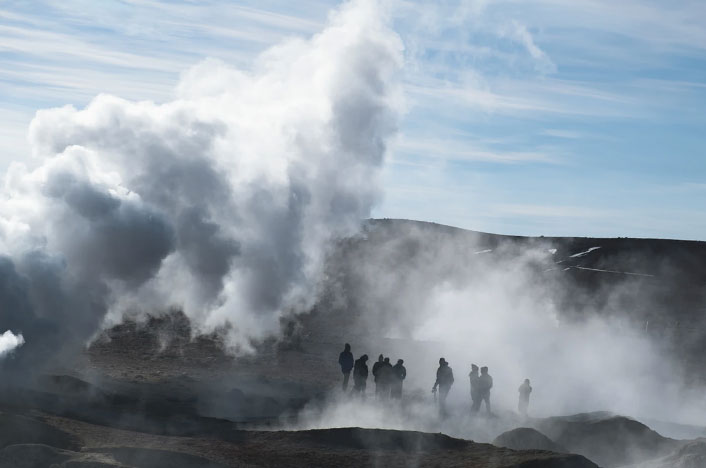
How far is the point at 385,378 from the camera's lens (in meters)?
24.1

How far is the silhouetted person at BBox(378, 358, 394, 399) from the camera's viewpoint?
24.0 meters

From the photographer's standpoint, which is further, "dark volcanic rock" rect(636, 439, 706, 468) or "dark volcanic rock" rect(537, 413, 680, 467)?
"dark volcanic rock" rect(537, 413, 680, 467)

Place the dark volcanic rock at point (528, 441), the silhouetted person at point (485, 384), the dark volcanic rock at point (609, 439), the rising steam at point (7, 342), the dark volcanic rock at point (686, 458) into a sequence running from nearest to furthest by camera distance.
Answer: the dark volcanic rock at point (686, 458) < the dark volcanic rock at point (528, 441) < the dark volcanic rock at point (609, 439) < the rising steam at point (7, 342) < the silhouetted person at point (485, 384)

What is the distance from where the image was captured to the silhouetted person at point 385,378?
946 inches

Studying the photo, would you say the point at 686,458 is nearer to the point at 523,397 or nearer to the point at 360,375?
the point at 523,397

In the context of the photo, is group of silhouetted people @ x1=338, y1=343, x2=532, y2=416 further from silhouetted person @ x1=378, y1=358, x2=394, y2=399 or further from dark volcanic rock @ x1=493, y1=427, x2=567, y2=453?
dark volcanic rock @ x1=493, y1=427, x2=567, y2=453

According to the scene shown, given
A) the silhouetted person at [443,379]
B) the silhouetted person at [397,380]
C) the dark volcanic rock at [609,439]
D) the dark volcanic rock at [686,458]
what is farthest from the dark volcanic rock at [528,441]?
the silhouetted person at [397,380]

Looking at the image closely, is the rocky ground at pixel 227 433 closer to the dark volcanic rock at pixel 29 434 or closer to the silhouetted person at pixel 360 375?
the dark volcanic rock at pixel 29 434

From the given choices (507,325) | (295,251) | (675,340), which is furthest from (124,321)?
(675,340)

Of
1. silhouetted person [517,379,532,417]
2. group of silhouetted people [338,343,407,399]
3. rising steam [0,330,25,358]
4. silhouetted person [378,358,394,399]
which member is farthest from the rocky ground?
silhouetted person [378,358,394,399]

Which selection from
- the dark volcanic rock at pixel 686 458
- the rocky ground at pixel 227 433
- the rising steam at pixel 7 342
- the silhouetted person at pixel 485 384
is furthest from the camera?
the silhouetted person at pixel 485 384

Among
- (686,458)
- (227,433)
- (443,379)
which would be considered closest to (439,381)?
(443,379)

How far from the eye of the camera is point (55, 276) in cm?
2314

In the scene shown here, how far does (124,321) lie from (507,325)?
20.3 m
